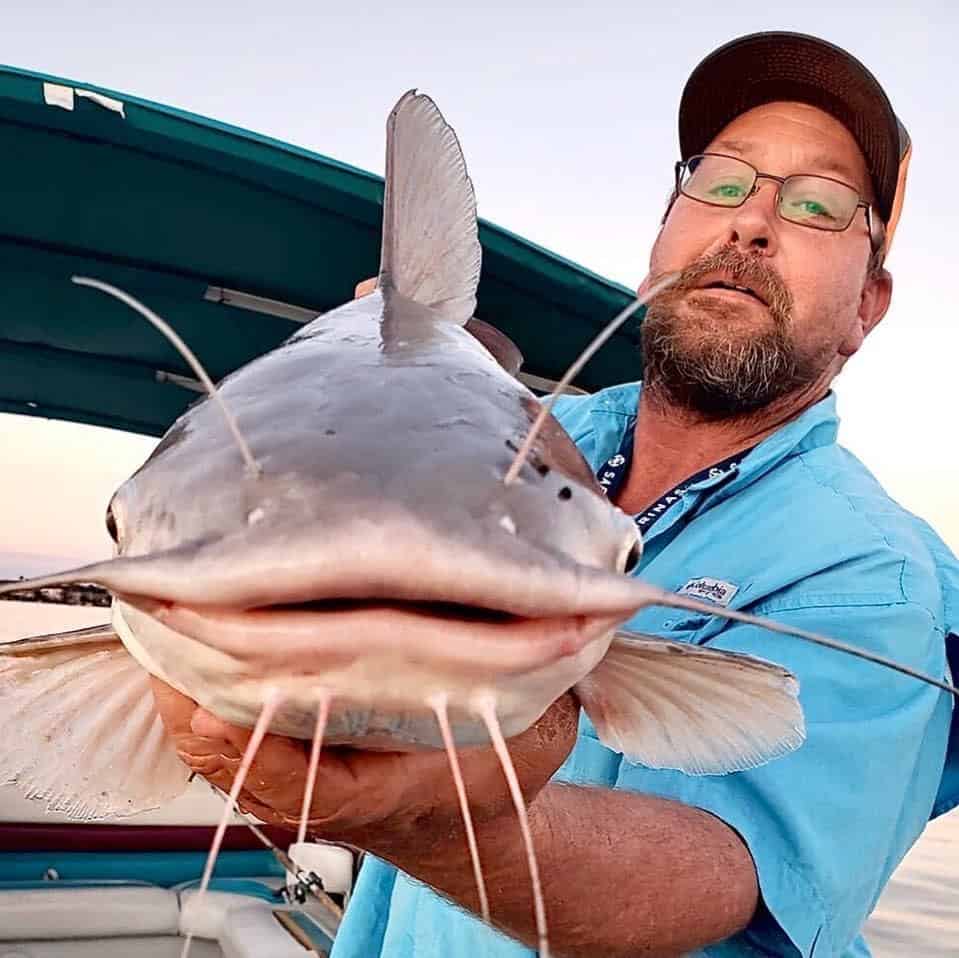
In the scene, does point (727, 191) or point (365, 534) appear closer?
point (365, 534)

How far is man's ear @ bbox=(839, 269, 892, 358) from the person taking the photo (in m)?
2.18

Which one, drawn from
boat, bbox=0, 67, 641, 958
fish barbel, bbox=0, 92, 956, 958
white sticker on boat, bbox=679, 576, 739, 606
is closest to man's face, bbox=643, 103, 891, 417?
white sticker on boat, bbox=679, 576, 739, 606

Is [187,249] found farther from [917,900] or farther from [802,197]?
[917,900]

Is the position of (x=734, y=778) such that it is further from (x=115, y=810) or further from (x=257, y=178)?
(x=257, y=178)

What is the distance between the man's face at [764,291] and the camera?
6.49 ft

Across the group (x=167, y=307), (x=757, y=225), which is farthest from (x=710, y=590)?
(x=167, y=307)

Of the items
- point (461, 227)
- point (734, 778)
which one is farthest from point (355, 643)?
point (461, 227)

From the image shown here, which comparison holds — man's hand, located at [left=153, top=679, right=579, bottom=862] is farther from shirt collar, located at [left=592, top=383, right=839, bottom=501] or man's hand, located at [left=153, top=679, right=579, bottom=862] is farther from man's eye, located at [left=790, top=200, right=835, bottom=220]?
man's eye, located at [left=790, top=200, right=835, bottom=220]

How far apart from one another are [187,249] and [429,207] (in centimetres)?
182

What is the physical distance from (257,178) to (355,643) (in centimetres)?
235

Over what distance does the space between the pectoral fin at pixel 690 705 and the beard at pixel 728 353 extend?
3.42 ft

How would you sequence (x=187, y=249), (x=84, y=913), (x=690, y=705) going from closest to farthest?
(x=690, y=705) → (x=187, y=249) → (x=84, y=913)

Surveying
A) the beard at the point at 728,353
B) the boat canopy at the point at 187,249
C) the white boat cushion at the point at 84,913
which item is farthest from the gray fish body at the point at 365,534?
the white boat cushion at the point at 84,913

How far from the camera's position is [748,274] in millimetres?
2012
